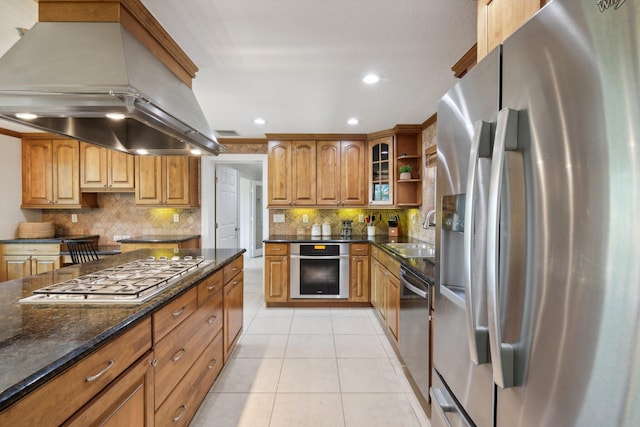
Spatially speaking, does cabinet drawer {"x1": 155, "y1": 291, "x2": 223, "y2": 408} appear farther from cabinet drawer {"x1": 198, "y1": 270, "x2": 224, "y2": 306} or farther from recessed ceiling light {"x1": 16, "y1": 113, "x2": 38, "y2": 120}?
recessed ceiling light {"x1": 16, "y1": 113, "x2": 38, "y2": 120}

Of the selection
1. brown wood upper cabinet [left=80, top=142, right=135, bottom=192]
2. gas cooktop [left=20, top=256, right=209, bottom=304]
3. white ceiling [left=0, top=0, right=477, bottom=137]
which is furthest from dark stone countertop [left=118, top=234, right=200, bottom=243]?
gas cooktop [left=20, top=256, right=209, bottom=304]

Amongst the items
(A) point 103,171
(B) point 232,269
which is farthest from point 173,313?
(A) point 103,171

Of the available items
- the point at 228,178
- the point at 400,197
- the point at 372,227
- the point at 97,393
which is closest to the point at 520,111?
the point at 97,393

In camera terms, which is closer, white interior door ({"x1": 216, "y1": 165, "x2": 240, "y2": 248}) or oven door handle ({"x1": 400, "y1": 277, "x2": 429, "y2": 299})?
oven door handle ({"x1": 400, "y1": 277, "x2": 429, "y2": 299})

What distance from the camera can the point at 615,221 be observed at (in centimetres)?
50

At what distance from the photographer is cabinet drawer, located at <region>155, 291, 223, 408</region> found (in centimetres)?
140

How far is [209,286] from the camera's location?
2049 mm

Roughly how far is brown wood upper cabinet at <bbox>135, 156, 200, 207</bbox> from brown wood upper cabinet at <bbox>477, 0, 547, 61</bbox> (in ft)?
13.3

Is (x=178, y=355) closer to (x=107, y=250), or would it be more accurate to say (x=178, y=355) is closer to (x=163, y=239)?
(x=163, y=239)

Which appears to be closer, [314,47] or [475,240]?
[475,240]

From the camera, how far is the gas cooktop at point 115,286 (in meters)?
1.34

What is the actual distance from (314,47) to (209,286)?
1.80 m

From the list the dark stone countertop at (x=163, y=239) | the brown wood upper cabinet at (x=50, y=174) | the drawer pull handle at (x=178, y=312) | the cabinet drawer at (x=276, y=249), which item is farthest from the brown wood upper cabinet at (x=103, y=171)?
the drawer pull handle at (x=178, y=312)

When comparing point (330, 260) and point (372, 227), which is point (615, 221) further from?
point (372, 227)
